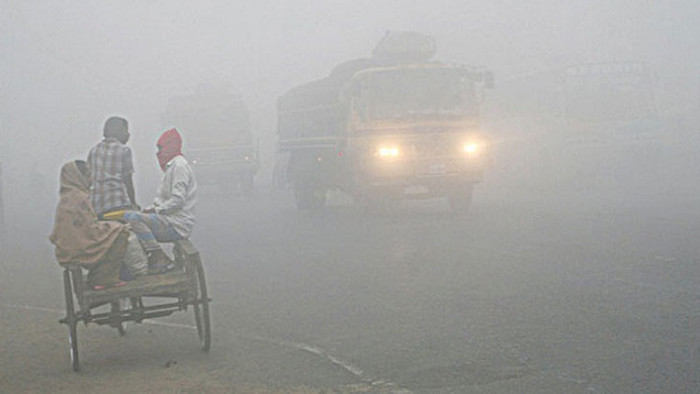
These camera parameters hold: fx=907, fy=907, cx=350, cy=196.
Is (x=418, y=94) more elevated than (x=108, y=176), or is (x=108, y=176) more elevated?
(x=418, y=94)

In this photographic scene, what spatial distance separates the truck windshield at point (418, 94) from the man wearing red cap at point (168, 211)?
955 centimetres

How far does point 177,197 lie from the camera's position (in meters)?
7.17

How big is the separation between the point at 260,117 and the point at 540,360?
59.8 meters

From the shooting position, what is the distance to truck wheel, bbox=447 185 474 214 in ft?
57.8

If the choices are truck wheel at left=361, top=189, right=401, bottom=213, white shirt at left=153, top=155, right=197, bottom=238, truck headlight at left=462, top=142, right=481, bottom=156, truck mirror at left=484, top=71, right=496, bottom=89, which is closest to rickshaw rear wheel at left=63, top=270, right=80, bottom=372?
white shirt at left=153, top=155, right=197, bottom=238

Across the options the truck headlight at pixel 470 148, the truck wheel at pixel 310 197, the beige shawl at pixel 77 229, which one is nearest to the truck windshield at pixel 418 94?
the truck headlight at pixel 470 148

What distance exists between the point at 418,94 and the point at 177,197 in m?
10.3

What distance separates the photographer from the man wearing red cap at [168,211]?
22.7ft

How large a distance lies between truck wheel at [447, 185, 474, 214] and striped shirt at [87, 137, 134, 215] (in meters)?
10.9

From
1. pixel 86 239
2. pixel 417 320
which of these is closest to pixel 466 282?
pixel 417 320

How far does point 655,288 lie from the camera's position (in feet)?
27.6

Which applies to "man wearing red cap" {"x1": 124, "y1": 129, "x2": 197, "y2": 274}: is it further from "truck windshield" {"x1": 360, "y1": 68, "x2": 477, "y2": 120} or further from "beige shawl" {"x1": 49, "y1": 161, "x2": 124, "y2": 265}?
"truck windshield" {"x1": 360, "y1": 68, "x2": 477, "y2": 120}

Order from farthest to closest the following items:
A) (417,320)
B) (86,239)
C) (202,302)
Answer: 1. (417,320)
2. (202,302)
3. (86,239)

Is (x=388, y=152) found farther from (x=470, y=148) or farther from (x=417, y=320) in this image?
(x=417, y=320)
